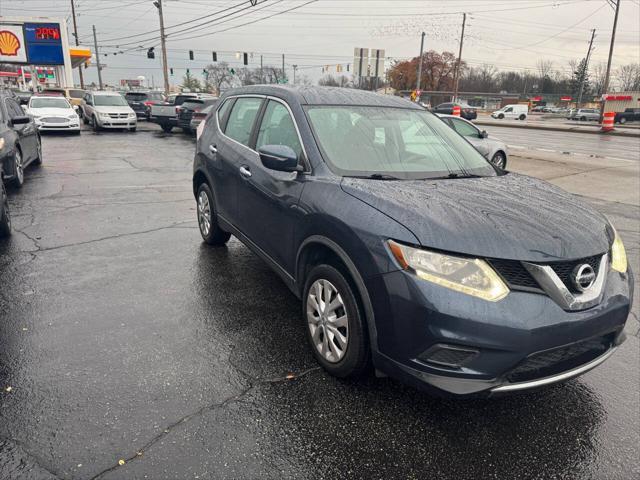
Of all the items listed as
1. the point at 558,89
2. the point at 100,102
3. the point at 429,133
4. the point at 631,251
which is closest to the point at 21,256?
the point at 429,133

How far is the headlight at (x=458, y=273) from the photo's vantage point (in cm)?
222

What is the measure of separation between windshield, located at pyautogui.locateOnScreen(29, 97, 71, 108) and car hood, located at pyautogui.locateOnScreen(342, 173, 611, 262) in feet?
60.8

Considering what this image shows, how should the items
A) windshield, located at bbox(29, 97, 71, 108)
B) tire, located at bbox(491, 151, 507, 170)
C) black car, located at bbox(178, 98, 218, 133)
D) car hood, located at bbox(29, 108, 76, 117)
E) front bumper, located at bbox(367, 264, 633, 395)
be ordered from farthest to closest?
black car, located at bbox(178, 98, 218, 133)
windshield, located at bbox(29, 97, 71, 108)
car hood, located at bbox(29, 108, 76, 117)
tire, located at bbox(491, 151, 507, 170)
front bumper, located at bbox(367, 264, 633, 395)

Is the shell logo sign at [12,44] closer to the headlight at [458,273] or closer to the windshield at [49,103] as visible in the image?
the windshield at [49,103]

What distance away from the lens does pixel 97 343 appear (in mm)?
3314

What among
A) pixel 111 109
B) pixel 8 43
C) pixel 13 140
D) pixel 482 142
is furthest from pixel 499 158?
pixel 8 43

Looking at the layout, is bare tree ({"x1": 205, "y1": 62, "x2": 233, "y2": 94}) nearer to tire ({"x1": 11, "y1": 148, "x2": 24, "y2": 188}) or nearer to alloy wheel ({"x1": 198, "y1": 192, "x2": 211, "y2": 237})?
tire ({"x1": 11, "y1": 148, "x2": 24, "y2": 188})

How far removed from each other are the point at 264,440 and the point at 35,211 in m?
6.21

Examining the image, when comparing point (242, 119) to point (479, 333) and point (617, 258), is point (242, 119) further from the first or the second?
point (617, 258)

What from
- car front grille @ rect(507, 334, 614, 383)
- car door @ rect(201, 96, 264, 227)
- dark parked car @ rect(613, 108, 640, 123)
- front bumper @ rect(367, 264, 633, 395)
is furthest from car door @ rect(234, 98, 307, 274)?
dark parked car @ rect(613, 108, 640, 123)

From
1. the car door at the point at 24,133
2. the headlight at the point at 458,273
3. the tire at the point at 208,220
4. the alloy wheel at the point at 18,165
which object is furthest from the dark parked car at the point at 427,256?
the car door at the point at 24,133

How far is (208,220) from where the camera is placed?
5.32 meters

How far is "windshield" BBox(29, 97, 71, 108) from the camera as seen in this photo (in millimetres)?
17297

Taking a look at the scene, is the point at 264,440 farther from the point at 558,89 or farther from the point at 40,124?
the point at 558,89
